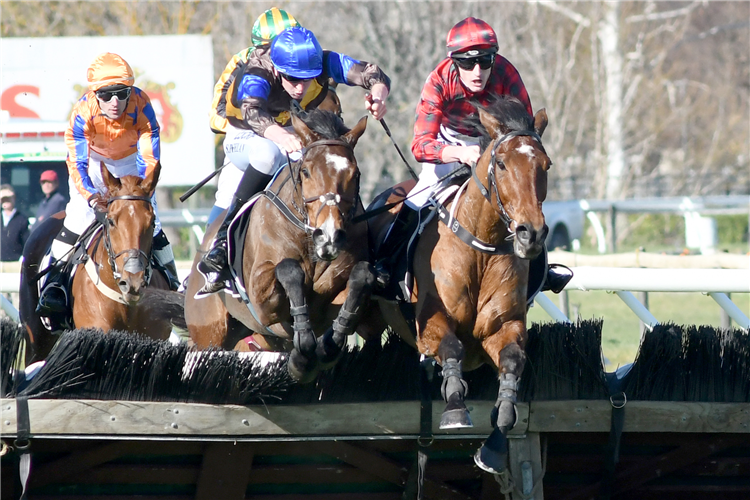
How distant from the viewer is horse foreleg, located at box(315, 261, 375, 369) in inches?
175

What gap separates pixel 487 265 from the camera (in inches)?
181

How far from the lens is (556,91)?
78.7 ft

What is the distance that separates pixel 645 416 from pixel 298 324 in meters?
1.51

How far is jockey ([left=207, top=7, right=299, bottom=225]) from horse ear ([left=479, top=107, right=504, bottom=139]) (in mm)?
1636

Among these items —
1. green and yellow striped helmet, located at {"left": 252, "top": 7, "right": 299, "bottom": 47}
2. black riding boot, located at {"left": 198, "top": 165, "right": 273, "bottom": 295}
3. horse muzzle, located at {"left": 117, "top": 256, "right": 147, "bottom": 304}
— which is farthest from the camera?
green and yellow striped helmet, located at {"left": 252, "top": 7, "right": 299, "bottom": 47}

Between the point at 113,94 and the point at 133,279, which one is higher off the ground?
the point at 113,94

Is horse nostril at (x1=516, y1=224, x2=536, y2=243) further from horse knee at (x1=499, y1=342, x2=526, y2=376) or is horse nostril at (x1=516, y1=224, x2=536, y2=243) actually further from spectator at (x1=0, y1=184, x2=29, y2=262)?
spectator at (x1=0, y1=184, x2=29, y2=262)

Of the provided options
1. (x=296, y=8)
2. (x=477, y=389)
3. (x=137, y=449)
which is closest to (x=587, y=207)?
(x=296, y=8)

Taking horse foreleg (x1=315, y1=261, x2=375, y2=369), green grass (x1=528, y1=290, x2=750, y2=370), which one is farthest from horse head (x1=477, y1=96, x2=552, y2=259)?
green grass (x1=528, y1=290, x2=750, y2=370)

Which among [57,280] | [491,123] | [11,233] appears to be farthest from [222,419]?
[11,233]

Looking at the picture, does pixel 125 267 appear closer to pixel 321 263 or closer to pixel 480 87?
pixel 321 263

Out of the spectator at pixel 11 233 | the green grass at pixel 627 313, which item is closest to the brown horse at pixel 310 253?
the green grass at pixel 627 313

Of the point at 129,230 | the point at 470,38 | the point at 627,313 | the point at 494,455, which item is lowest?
the point at 627,313

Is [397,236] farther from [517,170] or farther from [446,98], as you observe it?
[517,170]
